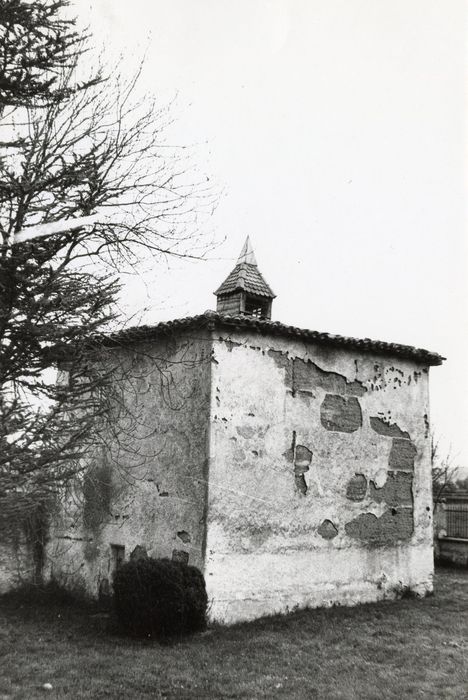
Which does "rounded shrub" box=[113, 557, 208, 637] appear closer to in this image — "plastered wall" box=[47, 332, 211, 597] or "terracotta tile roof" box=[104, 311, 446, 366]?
"plastered wall" box=[47, 332, 211, 597]

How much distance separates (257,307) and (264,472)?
5.84 metres

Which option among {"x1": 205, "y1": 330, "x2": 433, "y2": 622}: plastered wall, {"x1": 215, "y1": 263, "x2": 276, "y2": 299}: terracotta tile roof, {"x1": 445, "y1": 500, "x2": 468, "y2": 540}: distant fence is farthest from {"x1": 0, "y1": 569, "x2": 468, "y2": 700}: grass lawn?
{"x1": 445, "y1": 500, "x2": 468, "y2": 540}: distant fence

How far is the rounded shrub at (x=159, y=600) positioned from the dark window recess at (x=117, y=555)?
209cm

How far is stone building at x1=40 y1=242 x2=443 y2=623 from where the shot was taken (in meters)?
10.5

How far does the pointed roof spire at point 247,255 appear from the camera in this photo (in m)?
16.9

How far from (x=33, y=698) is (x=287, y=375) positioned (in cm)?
654

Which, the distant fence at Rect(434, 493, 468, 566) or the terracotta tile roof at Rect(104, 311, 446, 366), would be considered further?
the distant fence at Rect(434, 493, 468, 566)

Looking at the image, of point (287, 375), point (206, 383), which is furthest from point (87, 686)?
point (287, 375)

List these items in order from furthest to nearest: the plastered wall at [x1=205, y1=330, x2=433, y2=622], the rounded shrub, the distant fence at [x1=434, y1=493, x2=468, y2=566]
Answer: the distant fence at [x1=434, y1=493, x2=468, y2=566] < the plastered wall at [x1=205, y1=330, x2=433, y2=622] < the rounded shrub

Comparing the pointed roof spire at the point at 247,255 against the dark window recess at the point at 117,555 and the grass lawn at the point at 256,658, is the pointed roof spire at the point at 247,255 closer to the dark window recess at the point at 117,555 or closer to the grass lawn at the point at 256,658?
the dark window recess at the point at 117,555

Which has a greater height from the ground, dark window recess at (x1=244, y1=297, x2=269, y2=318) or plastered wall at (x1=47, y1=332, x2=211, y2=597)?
dark window recess at (x1=244, y1=297, x2=269, y2=318)

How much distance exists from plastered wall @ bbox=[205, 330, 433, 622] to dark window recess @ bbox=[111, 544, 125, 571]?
7.74 ft

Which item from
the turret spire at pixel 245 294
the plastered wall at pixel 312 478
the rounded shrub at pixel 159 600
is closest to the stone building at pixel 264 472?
the plastered wall at pixel 312 478

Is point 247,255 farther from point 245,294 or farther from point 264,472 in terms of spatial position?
point 264,472
